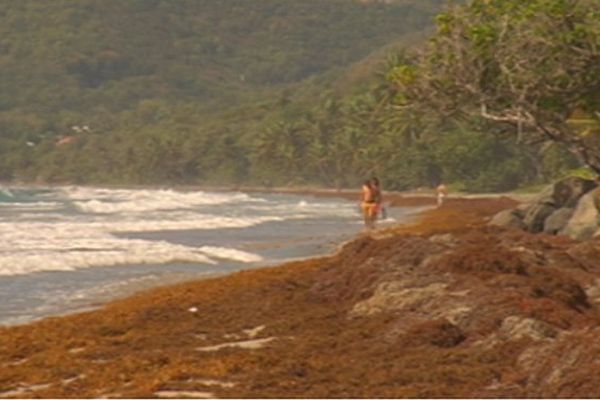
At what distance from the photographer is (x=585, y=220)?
3409 centimetres

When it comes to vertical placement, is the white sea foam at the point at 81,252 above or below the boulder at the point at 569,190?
below

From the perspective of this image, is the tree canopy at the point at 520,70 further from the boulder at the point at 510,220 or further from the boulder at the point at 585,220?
A: the boulder at the point at 510,220

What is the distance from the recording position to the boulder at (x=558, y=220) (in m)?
37.5

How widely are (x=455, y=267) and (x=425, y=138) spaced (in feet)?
299

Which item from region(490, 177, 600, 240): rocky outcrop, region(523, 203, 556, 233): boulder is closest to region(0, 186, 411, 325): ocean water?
region(490, 177, 600, 240): rocky outcrop

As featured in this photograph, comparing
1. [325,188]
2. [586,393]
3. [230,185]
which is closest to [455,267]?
[586,393]

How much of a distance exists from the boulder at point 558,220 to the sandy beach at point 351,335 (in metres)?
12.3

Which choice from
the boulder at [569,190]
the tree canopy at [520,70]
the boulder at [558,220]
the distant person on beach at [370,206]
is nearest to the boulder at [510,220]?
the boulder at [569,190]

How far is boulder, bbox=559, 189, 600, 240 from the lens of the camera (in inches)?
1308

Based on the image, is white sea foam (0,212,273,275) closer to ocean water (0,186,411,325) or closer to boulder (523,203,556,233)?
ocean water (0,186,411,325)

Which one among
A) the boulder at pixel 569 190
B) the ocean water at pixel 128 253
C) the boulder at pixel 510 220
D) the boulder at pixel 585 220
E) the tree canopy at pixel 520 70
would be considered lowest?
the ocean water at pixel 128 253

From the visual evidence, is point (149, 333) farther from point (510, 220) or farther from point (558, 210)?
point (510, 220)

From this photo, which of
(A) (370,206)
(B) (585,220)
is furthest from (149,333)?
(A) (370,206)

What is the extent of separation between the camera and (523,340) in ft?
48.9
